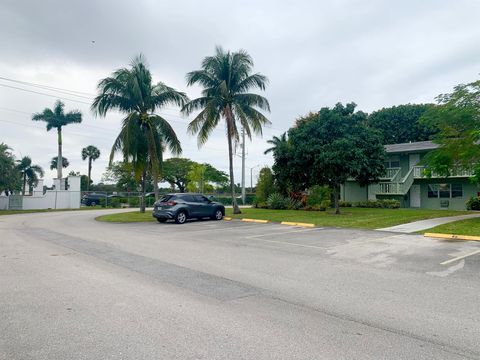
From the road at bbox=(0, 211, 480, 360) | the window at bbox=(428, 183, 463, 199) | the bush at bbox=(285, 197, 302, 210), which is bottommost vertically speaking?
the road at bbox=(0, 211, 480, 360)

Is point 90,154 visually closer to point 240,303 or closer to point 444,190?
point 444,190

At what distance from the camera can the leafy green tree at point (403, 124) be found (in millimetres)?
44906

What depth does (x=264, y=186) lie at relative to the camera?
32.3 meters

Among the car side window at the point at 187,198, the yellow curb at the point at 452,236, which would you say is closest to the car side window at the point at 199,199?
the car side window at the point at 187,198

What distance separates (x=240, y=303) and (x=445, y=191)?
2956 centimetres

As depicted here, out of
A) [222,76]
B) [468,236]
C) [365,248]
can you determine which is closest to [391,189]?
[222,76]

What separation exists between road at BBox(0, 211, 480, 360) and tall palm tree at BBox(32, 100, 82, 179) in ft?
134

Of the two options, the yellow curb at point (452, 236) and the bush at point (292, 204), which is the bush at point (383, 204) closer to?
the bush at point (292, 204)

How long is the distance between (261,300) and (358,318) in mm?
1520

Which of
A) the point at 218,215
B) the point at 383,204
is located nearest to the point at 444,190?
the point at 383,204

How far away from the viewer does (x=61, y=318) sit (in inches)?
198

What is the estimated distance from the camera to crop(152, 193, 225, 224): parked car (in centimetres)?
1964

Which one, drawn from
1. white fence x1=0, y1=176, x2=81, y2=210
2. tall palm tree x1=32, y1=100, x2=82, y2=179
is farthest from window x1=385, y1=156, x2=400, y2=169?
tall palm tree x1=32, y1=100, x2=82, y2=179

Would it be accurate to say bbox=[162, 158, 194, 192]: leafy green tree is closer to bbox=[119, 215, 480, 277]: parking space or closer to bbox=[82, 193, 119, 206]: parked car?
bbox=[82, 193, 119, 206]: parked car
